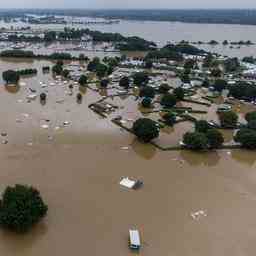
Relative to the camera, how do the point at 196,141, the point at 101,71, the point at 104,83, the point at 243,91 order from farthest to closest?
the point at 101,71
the point at 104,83
the point at 243,91
the point at 196,141

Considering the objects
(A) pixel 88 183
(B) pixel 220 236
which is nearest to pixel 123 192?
(A) pixel 88 183

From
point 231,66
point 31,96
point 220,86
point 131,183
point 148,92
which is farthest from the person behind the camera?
point 231,66

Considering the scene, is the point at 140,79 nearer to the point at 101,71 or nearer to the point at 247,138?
the point at 101,71

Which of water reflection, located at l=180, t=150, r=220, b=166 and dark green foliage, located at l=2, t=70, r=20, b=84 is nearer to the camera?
water reflection, located at l=180, t=150, r=220, b=166

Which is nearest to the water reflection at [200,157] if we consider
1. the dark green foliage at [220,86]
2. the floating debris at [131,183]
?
the floating debris at [131,183]

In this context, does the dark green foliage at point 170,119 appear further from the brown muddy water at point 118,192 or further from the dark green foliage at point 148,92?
the dark green foliage at point 148,92

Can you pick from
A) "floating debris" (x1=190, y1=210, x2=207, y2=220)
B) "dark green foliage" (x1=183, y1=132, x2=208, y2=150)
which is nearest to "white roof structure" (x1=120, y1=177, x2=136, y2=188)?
"floating debris" (x1=190, y1=210, x2=207, y2=220)

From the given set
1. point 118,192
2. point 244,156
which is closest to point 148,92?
point 244,156

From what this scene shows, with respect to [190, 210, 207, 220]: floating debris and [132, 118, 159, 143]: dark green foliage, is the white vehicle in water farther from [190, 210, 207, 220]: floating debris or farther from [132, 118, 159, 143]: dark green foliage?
[132, 118, 159, 143]: dark green foliage
